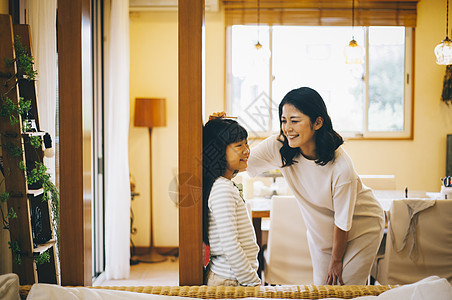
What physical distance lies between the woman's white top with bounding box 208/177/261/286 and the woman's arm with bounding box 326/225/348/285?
468 mm

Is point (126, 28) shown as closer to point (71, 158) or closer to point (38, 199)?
point (38, 199)

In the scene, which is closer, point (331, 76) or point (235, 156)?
point (235, 156)

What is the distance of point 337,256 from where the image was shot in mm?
1693

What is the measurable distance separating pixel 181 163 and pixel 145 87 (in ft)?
10.1

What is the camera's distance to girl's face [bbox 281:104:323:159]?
5.28 feet

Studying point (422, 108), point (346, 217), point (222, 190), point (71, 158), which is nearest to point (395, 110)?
point (422, 108)

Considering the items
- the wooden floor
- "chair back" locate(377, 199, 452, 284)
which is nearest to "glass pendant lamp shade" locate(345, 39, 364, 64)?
"chair back" locate(377, 199, 452, 284)

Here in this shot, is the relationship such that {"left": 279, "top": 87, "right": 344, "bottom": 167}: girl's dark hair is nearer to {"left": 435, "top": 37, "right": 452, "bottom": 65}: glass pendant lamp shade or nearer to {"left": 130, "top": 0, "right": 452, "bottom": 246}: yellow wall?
{"left": 435, "top": 37, "right": 452, "bottom": 65}: glass pendant lamp shade

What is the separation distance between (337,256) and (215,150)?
2.46 feet

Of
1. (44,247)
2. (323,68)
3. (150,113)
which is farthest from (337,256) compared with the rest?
(323,68)

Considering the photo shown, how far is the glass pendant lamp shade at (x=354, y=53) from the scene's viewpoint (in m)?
3.23

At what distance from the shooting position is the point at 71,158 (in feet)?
4.36

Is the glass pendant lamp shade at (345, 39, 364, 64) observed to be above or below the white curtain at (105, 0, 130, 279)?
above

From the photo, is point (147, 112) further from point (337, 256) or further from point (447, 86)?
point (447, 86)
